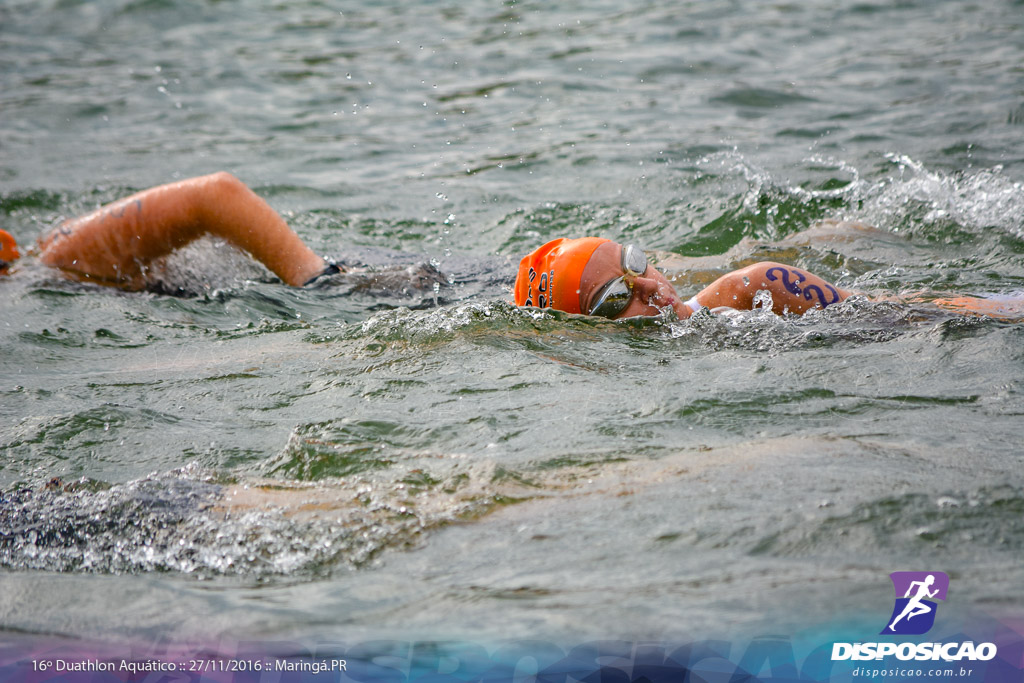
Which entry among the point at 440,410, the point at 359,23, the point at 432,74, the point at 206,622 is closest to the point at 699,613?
the point at 206,622

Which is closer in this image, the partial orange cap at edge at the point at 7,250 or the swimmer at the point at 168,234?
the swimmer at the point at 168,234

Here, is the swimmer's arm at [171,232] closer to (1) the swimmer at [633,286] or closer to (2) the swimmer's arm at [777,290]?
(1) the swimmer at [633,286]

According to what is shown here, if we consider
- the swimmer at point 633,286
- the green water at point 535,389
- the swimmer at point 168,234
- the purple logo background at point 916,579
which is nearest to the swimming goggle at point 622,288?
the swimmer at point 633,286

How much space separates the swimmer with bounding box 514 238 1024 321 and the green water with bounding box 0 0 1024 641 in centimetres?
13

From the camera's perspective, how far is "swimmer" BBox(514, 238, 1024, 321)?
174 inches

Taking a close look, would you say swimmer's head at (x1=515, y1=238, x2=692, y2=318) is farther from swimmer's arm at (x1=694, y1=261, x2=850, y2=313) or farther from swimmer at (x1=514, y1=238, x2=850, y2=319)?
swimmer's arm at (x1=694, y1=261, x2=850, y2=313)

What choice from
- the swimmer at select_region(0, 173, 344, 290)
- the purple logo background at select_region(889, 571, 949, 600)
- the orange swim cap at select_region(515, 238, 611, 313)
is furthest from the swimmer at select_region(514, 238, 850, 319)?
the purple logo background at select_region(889, 571, 949, 600)

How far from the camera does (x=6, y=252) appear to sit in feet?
19.3

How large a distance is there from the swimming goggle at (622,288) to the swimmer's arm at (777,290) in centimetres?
39

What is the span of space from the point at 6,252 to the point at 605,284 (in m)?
3.89

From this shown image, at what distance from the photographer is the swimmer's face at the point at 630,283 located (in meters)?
4.59

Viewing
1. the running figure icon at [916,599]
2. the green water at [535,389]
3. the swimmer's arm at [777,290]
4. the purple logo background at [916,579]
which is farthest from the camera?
the swimmer's arm at [777,290]

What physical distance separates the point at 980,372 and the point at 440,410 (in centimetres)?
214

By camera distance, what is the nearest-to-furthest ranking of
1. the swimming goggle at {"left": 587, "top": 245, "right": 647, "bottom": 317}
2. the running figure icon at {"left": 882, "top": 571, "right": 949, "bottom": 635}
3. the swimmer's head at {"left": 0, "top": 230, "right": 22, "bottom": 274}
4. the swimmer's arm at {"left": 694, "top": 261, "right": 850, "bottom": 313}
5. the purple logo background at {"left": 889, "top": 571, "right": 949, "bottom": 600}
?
the running figure icon at {"left": 882, "top": 571, "right": 949, "bottom": 635}
the purple logo background at {"left": 889, "top": 571, "right": 949, "bottom": 600}
the swimmer's arm at {"left": 694, "top": 261, "right": 850, "bottom": 313}
the swimming goggle at {"left": 587, "top": 245, "right": 647, "bottom": 317}
the swimmer's head at {"left": 0, "top": 230, "right": 22, "bottom": 274}
